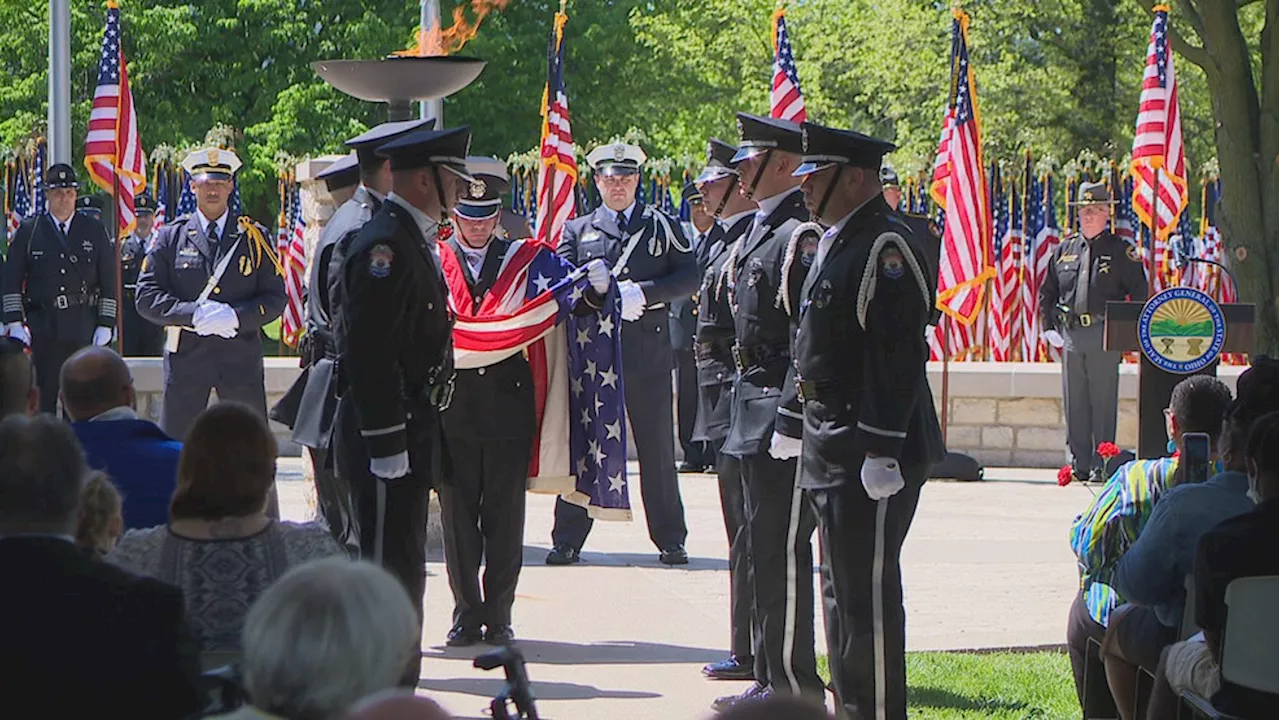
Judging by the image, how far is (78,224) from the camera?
48.1 feet

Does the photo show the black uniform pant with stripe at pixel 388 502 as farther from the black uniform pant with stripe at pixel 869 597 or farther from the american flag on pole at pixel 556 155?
the american flag on pole at pixel 556 155

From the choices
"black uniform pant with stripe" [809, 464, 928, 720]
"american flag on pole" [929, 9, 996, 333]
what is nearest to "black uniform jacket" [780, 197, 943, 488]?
"black uniform pant with stripe" [809, 464, 928, 720]

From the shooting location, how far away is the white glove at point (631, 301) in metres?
10.4

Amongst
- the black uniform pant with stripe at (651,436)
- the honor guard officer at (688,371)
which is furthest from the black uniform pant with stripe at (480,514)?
the honor guard officer at (688,371)

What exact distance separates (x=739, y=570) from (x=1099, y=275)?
8117 millimetres

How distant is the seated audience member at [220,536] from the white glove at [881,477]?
195 cm

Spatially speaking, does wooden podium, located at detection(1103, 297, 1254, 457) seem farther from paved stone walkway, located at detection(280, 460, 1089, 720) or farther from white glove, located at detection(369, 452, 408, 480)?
white glove, located at detection(369, 452, 408, 480)

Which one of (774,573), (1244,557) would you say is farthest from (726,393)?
(1244,557)

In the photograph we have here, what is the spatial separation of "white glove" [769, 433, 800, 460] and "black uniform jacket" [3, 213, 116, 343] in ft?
28.6

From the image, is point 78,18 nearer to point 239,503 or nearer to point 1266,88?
point 1266,88

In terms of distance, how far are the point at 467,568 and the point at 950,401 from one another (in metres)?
8.21

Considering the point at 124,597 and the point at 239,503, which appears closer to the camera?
the point at 124,597

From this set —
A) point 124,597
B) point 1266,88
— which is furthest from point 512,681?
point 1266,88

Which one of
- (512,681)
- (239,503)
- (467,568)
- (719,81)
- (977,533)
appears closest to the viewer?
(512,681)
